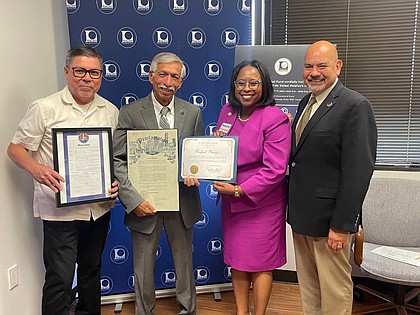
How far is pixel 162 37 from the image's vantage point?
2.60m

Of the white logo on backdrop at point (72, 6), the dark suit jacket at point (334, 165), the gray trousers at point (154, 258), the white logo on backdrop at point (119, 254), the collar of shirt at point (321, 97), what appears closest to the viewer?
the dark suit jacket at point (334, 165)

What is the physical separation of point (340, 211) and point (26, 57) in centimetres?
188

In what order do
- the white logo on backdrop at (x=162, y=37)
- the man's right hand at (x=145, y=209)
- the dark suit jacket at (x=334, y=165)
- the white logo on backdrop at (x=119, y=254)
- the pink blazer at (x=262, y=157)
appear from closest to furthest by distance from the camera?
the dark suit jacket at (x=334, y=165), the pink blazer at (x=262, y=157), the man's right hand at (x=145, y=209), the white logo on backdrop at (x=162, y=37), the white logo on backdrop at (x=119, y=254)

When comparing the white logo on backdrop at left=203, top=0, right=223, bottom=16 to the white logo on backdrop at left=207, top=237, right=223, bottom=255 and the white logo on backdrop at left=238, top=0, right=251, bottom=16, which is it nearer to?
the white logo on backdrop at left=238, top=0, right=251, bottom=16

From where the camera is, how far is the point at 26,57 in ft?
7.29

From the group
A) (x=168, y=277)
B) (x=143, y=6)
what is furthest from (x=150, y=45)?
(x=168, y=277)

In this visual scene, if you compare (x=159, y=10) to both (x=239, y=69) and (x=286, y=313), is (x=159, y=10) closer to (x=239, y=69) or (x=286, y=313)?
(x=239, y=69)

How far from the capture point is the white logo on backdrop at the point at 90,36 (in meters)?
2.52

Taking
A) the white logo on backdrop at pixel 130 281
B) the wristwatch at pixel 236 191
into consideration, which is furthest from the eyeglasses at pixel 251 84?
the white logo on backdrop at pixel 130 281

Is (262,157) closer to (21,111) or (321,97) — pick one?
(321,97)

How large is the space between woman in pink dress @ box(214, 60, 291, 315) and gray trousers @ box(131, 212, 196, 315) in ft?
0.90

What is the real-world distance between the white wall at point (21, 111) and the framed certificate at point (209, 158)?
3.03ft

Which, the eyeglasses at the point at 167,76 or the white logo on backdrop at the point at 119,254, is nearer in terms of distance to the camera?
the eyeglasses at the point at 167,76

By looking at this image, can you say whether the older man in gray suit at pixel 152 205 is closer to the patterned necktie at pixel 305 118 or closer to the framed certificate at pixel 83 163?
the framed certificate at pixel 83 163
